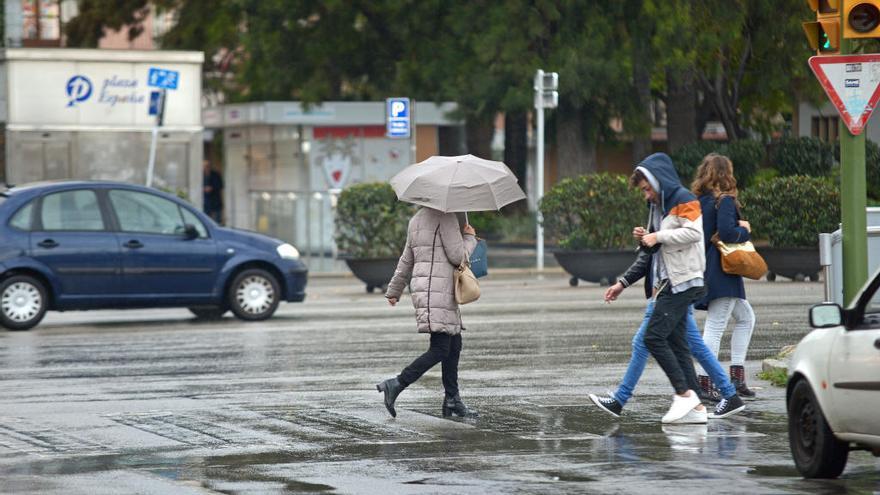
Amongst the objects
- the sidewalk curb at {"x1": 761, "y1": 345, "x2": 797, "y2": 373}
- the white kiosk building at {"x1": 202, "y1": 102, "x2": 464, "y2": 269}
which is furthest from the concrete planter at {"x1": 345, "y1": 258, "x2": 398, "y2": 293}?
the sidewalk curb at {"x1": 761, "y1": 345, "x2": 797, "y2": 373}

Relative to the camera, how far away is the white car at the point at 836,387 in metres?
8.35

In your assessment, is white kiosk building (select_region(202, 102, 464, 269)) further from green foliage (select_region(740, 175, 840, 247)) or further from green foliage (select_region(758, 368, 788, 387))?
green foliage (select_region(758, 368, 788, 387))

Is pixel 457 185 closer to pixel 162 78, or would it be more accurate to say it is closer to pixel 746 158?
pixel 162 78

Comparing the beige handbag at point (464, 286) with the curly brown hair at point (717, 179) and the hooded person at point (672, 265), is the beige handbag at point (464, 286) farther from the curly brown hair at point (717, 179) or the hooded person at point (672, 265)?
the curly brown hair at point (717, 179)

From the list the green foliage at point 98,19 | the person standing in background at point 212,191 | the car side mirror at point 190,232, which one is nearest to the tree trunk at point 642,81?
the person standing in background at point 212,191

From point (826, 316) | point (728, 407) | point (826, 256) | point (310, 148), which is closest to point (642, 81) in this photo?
point (310, 148)

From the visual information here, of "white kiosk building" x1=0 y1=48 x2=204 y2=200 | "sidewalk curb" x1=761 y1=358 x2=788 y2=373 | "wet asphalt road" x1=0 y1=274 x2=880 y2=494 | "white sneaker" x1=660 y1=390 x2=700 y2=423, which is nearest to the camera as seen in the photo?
"wet asphalt road" x1=0 y1=274 x2=880 y2=494

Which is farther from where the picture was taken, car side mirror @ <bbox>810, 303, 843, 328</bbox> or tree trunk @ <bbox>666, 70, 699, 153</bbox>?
tree trunk @ <bbox>666, 70, 699, 153</bbox>

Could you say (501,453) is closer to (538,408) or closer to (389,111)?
(538,408)

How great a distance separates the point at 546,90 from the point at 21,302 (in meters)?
13.2

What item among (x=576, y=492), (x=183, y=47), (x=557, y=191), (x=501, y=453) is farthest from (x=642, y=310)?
(x=183, y=47)

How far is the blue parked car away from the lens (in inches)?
782

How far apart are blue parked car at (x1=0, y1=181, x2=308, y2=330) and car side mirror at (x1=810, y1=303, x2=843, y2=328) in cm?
1273

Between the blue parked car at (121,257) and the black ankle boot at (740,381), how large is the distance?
30.2 ft
